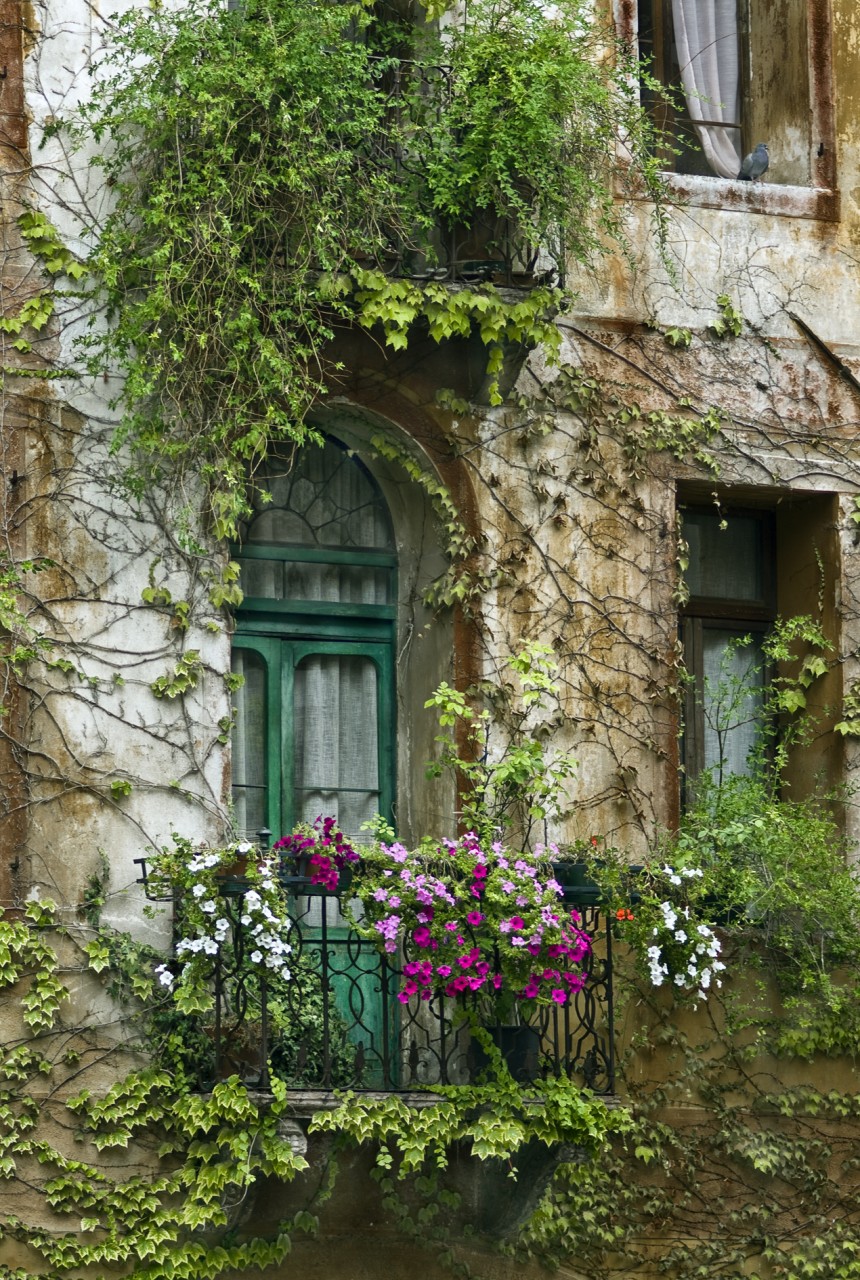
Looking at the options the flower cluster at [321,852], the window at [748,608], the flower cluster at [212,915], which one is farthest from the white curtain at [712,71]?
the flower cluster at [212,915]

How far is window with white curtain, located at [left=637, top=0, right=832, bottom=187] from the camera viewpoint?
43.1 feet

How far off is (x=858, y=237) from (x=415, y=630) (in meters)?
3.26

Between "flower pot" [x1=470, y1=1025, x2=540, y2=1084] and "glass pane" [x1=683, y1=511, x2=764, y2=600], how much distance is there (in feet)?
9.41

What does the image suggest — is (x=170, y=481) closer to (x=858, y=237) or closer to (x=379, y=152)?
(x=379, y=152)

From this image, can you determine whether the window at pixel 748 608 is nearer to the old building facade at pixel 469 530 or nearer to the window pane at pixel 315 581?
the old building facade at pixel 469 530

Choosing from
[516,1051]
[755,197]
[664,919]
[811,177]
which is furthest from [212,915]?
[811,177]

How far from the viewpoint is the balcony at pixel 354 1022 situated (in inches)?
420

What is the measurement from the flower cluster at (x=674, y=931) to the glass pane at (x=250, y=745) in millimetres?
1873

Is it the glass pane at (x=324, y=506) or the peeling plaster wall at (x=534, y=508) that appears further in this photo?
the glass pane at (x=324, y=506)

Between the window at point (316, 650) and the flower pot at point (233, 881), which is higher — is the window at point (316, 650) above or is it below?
above

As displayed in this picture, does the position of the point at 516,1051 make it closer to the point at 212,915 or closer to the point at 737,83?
the point at 212,915

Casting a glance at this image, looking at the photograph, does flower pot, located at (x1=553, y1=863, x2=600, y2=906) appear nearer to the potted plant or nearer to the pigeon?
the potted plant

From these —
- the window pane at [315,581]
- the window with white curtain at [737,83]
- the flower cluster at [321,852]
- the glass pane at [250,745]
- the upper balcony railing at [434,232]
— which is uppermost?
the window with white curtain at [737,83]

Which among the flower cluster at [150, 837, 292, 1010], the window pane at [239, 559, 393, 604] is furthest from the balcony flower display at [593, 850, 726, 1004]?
the window pane at [239, 559, 393, 604]
